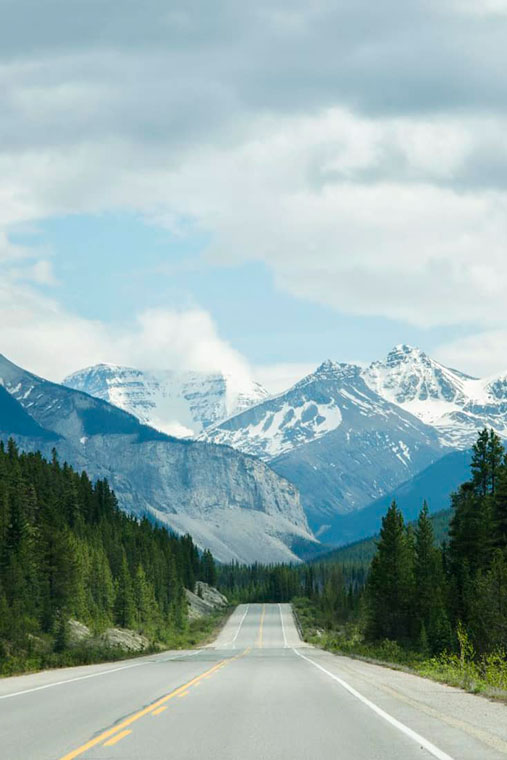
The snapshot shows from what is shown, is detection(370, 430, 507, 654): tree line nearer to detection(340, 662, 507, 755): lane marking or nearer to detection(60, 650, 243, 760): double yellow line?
detection(340, 662, 507, 755): lane marking

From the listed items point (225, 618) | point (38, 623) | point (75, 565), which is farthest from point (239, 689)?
point (225, 618)

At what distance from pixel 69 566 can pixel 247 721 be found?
5561cm

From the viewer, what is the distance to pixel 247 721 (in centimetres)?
1625

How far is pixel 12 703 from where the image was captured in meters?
19.8

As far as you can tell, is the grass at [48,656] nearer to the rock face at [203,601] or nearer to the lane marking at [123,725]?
the lane marking at [123,725]

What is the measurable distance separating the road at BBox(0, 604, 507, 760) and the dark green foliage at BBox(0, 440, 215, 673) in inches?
886

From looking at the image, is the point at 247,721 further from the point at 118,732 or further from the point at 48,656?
the point at 48,656

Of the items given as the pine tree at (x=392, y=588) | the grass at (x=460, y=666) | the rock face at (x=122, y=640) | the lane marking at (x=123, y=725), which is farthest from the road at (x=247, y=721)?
the pine tree at (x=392, y=588)

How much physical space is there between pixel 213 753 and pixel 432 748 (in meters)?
3.01

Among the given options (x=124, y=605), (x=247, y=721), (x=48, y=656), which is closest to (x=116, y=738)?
(x=247, y=721)

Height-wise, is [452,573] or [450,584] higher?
[452,573]

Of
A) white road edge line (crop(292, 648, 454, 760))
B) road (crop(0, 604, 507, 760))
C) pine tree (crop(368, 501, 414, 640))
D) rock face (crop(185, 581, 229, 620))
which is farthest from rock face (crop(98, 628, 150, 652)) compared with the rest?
rock face (crop(185, 581, 229, 620))

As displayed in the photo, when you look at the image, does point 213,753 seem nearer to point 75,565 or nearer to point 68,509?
point 75,565

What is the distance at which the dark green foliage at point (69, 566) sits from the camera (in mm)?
61281
